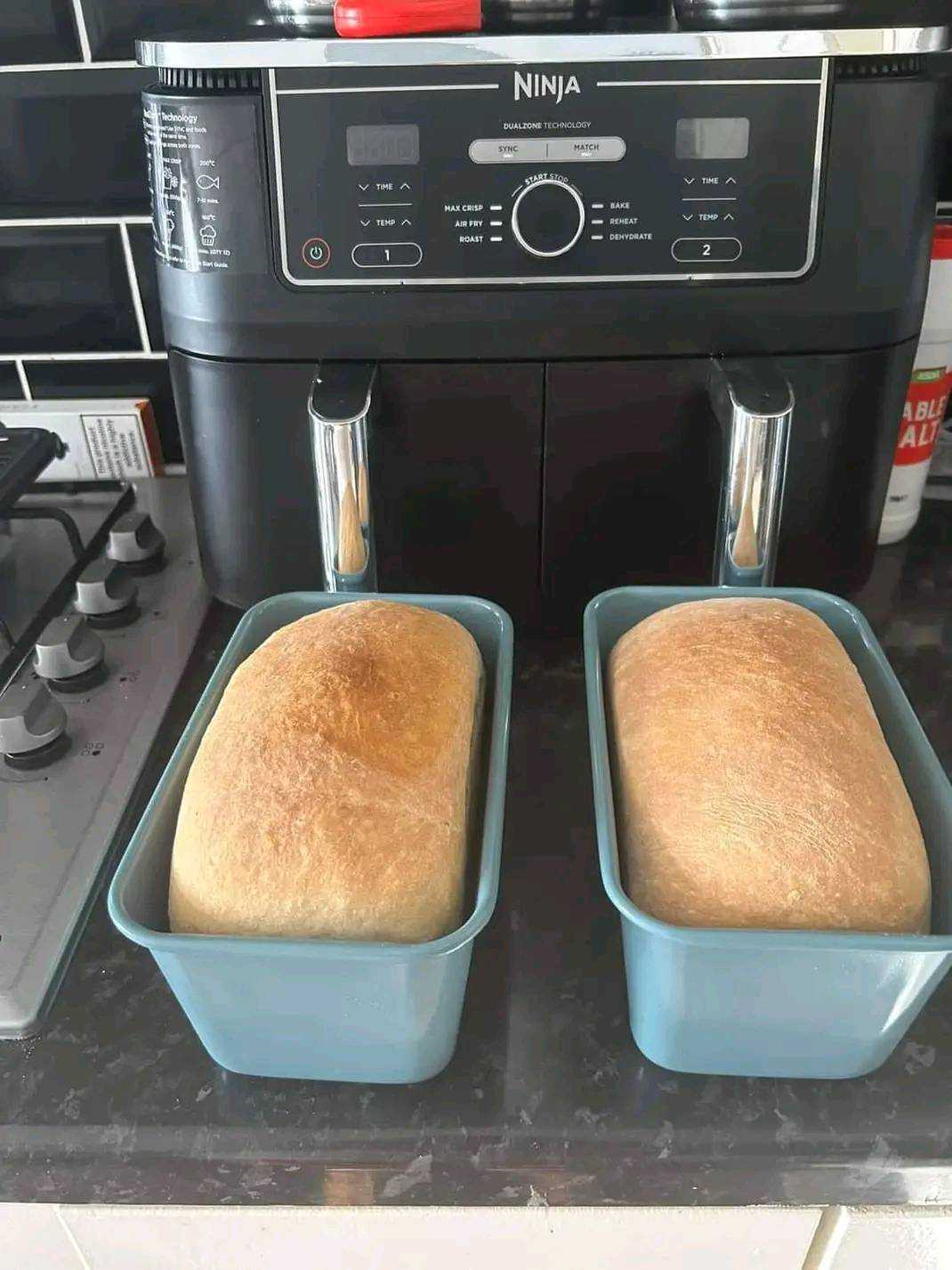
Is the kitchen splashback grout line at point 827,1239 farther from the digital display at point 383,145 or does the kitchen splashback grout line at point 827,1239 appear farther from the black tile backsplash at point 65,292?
the black tile backsplash at point 65,292

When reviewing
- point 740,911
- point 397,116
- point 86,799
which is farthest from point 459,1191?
point 397,116

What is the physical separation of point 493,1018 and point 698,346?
1.17 feet

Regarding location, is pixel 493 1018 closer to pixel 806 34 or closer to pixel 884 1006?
pixel 884 1006

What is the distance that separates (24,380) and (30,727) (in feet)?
1.37

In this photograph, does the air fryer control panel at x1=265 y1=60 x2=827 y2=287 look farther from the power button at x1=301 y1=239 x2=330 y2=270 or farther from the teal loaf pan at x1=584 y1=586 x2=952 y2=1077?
the teal loaf pan at x1=584 y1=586 x2=952 y2=1077

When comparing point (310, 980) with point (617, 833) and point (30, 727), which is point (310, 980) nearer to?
point (617, 833)

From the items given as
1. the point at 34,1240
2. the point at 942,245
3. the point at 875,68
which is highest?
the point at 875,68

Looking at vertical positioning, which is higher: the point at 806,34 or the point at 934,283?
the point at 806,34

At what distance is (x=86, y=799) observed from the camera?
0.55m

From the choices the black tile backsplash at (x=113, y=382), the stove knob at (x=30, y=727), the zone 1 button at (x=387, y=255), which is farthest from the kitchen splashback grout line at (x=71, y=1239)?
the black tile backsplash at (x=113, y=382)

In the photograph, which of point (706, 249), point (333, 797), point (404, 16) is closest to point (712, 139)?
point (706, 249)

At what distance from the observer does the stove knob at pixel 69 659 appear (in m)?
0.62

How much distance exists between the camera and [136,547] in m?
0.73

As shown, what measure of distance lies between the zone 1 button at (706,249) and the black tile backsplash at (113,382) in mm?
473
